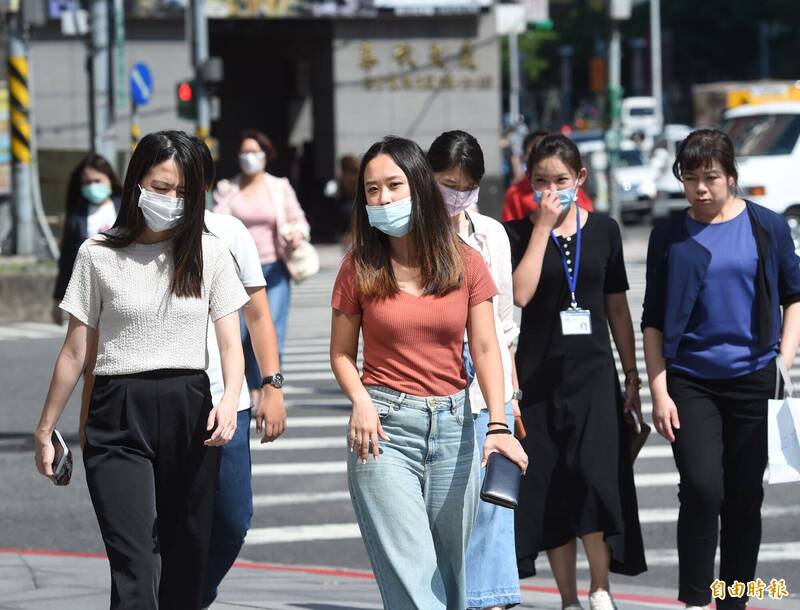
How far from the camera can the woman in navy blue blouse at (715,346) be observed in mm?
5559

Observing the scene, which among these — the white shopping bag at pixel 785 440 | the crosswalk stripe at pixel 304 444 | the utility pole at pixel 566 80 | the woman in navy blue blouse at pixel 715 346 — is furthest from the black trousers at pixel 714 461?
the utility pole at pixel 566 80

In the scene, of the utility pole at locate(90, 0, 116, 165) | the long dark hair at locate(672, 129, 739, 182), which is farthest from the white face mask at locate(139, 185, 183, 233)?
the utility pole at locate(90, 0, 116, 165)

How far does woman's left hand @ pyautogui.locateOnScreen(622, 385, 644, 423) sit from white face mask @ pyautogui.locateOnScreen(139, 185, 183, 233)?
2083 mm

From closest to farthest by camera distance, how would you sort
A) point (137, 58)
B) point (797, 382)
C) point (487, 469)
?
1. point (487, 469)
2. point (797, 382)
3. point (137, 58)

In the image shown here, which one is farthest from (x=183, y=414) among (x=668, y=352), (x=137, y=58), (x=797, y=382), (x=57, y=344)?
(x=137, y=58)

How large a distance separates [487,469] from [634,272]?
1796 centimetres

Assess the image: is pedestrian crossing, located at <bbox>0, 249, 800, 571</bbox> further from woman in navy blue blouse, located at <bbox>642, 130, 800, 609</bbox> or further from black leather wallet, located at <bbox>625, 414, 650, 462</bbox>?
woman in navy blue blouse, located at <bbox>642, 130, 800, 609</bbox>

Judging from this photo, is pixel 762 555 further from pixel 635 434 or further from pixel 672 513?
pixel 635 434

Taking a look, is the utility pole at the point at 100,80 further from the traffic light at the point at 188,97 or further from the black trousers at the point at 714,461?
the black trousers at the point at 714,461

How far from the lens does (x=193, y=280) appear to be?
477cm

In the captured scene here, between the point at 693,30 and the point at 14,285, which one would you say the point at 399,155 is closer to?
the point at 14,285

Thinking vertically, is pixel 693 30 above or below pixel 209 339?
above

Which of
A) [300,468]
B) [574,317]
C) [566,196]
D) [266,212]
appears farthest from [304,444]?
[566,196]

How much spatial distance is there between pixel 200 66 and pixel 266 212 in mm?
17626
